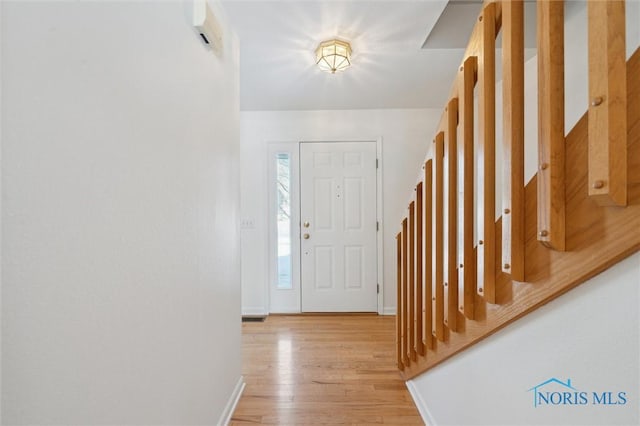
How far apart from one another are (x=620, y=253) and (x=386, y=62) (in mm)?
2166

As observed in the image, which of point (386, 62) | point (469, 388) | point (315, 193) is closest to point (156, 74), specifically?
point (469, 388)

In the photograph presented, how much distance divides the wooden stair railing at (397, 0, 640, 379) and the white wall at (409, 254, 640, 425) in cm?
4

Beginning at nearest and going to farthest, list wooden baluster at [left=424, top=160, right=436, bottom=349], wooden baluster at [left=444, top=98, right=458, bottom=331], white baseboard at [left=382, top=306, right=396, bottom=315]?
wooden baluster at [left=444, top=98, right=458, bottom=331]
wooden baluster at [left=424, top=160, right=436, bottom=349]
white baseboard at [left=382, top=306, right=396, bottom=315]

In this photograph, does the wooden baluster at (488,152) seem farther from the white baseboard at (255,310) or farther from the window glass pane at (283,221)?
the white baseboard at (255,310)

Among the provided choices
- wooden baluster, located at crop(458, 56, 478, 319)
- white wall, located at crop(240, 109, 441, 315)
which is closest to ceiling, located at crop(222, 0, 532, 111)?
white wall, located at crop(240, 109, 441, 315)

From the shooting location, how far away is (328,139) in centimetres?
337

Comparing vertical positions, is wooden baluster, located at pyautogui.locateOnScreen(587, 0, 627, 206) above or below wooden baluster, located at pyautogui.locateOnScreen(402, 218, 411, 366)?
above

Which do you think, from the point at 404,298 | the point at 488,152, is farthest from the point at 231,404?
the point at 488,152

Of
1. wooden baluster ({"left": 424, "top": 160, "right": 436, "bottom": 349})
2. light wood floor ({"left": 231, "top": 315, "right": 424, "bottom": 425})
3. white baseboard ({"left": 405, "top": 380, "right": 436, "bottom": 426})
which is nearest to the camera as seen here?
wooden baluster ({"left": 424, "top": 160, "right": 436, "bottom": 349})

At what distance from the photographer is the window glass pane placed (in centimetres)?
342

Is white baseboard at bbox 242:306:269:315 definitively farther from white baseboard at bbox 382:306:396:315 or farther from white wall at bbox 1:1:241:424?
white wall at bbox 1:1:241:424

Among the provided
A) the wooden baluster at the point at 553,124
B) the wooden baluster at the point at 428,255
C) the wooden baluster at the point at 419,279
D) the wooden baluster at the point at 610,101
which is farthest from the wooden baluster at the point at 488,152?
the wooden baluster at the point at 419,279

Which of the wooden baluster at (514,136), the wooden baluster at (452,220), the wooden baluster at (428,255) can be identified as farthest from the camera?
the wooden baluster at (428,255)

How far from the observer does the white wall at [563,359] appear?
597 mm
